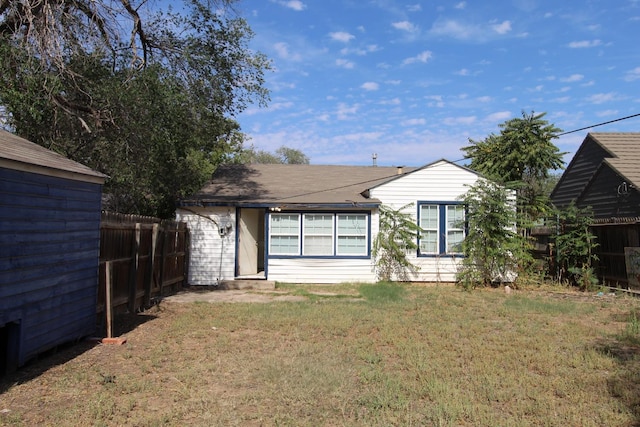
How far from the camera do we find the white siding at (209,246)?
13555mm

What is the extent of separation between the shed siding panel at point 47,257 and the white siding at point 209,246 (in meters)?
6.59

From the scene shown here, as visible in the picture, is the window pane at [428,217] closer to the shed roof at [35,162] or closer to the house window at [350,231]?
the house window at [350,231]

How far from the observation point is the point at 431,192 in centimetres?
1408

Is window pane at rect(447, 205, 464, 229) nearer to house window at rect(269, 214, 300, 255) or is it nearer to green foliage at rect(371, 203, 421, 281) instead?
green foliage at rect(371, 203, 421, 281)

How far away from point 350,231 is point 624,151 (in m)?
10.7

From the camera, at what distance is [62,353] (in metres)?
6.23

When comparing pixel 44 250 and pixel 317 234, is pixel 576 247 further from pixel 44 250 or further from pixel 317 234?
pixel 44 250

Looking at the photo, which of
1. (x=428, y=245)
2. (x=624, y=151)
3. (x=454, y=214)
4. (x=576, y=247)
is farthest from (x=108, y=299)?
(x=624, y=151)

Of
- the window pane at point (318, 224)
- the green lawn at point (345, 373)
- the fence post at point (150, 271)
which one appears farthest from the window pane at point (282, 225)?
the green lawn at point (345, 373)

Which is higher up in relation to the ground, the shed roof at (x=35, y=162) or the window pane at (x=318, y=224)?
the shed roof at (x=35, y=162)

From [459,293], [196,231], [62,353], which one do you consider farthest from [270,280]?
[62,353]

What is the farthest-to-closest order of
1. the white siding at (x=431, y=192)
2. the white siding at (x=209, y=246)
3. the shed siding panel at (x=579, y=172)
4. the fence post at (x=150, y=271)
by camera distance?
the shed siding panel at (x=579, y=172) → the white siding at (x=431, y=192) → the white siding at (x=209, y=246) → the fence post at (x=150, y=271)

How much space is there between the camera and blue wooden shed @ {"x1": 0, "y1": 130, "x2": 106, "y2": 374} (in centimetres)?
513


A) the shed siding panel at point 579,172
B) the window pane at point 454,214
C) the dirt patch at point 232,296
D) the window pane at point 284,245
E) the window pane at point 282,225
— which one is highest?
the shed siding panel at point 579,172
